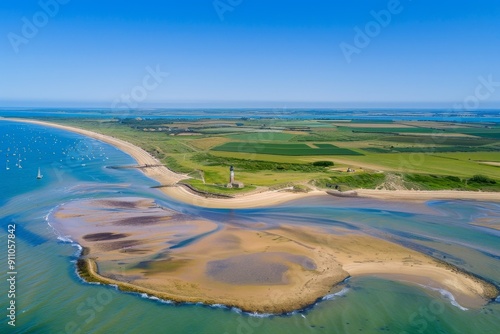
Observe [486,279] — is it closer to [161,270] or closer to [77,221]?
[161,270]

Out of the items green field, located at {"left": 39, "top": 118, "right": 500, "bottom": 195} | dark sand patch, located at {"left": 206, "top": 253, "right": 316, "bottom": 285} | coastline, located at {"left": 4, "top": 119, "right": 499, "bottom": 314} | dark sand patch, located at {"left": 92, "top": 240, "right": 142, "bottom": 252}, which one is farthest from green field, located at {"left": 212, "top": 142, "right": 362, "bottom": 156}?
dark sand patch, located at {"left": 92, "top": 240, "right": 142, "bottom": 252}

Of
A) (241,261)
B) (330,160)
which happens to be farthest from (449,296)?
(330,160)

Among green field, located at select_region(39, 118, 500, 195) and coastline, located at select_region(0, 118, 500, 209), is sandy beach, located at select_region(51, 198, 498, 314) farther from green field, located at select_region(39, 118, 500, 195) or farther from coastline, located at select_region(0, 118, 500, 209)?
green field, located at select_region(39, 118, 500, 195)

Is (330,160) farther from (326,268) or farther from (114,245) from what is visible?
(114,245)

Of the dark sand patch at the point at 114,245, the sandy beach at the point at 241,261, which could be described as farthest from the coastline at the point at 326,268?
the dark sand patch at the point at 114,245

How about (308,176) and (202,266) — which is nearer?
(202,266)

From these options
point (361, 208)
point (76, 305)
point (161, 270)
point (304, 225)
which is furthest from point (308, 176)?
point (76, 305)

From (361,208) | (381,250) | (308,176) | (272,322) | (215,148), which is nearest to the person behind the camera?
(272,322)
